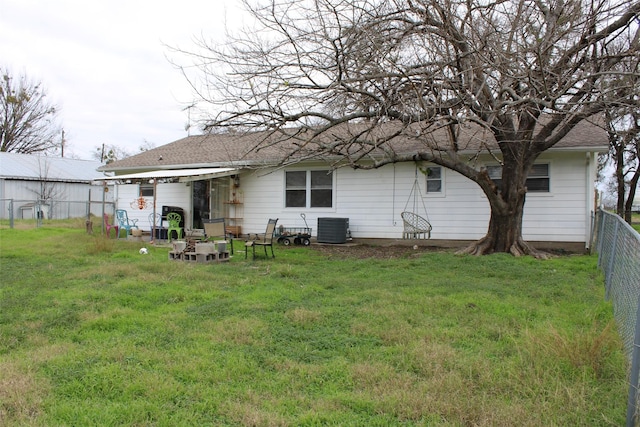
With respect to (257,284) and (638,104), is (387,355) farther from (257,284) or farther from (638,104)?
(638,104)

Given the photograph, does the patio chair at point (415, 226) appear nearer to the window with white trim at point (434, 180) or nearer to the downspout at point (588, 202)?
the window with white trim at point (434, 180)

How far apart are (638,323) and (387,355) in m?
1.99

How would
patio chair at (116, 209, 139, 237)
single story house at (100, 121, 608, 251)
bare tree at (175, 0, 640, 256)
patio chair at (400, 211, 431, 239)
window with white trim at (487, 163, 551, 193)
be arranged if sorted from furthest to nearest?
1. patio chair at (116, 209, 139, 237)
2. patio chair at (400, 211, 431, 239)
3. window with white trim at (487, 163, 551, 193)
4. single story house at (100, 121, 608, 251)
5. bare tree at (175, 0, 640, 256)

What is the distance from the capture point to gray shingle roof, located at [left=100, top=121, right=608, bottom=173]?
11.4 meters

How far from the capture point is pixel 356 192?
13961 mm

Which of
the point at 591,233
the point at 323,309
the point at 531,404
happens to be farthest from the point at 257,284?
the point at 591,233

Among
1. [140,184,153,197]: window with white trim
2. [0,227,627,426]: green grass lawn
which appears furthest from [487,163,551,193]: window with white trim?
[140,184,153,197]: window with white trim

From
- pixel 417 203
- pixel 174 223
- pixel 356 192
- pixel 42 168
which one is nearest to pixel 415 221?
pixel 417 203

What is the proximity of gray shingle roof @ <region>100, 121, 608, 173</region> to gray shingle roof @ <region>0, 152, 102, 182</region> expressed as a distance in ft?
30.8

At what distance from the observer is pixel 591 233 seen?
11.5m

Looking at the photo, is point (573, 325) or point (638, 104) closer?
point (573, 325)

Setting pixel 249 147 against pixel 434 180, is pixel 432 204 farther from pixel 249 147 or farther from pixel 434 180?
pixel 249 147

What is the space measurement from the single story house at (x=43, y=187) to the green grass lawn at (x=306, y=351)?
20.4 m

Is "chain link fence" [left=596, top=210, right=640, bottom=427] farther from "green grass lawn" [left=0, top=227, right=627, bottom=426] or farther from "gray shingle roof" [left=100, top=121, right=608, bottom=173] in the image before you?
"gray shingle roof" [left=100, top=121, right=608, bottom=173]
